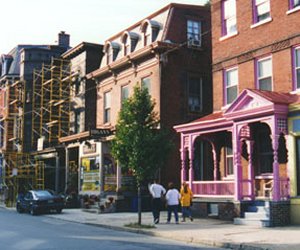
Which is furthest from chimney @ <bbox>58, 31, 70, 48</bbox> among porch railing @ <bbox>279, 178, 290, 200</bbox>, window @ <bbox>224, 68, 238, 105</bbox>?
porch railing @ <bbox>279, 178, 290, 200</bbox>

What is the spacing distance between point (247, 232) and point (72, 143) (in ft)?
68.1

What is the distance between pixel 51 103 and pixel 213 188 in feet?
72.4

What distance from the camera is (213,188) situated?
863 inches

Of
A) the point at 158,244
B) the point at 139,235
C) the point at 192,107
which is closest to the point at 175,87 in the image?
the point at 192,107

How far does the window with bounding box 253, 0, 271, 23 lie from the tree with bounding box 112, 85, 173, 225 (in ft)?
20.1

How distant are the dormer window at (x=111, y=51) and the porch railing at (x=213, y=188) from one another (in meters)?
13.3

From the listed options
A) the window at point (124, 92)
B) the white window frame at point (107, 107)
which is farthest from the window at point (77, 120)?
the window at point (124, 92)

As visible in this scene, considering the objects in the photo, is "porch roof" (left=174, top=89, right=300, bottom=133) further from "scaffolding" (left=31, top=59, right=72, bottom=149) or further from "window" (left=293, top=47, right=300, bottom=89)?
"scaffolding" (left=31, top=59, right=72, bottom=149)

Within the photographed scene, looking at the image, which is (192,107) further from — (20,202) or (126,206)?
(20,202)

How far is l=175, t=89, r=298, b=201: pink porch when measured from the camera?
1841cm

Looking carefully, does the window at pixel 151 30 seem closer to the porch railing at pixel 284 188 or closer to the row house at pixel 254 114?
the row house at pixel 254 114

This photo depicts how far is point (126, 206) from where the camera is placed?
27.9 metres

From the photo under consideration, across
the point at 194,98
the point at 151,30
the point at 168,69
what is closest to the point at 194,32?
the point at 151,30

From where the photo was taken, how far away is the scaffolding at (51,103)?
3919 cm
